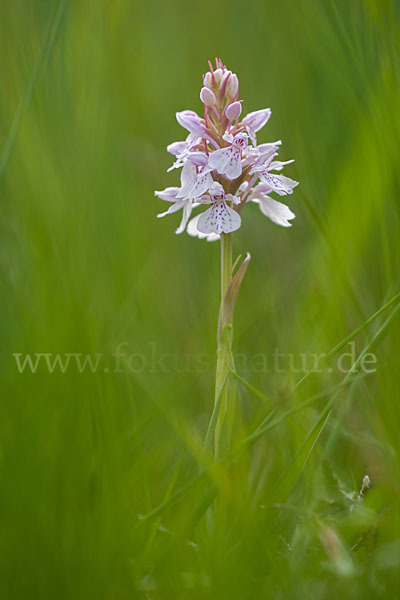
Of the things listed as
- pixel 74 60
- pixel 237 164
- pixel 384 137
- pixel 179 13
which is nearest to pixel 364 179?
pixel 384 137

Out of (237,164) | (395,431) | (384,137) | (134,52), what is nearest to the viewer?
(395,431)

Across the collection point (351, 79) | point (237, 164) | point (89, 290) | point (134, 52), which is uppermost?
point (134, 52)

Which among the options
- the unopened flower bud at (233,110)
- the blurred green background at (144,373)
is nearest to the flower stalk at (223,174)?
the unopened flower bud at (233,110)

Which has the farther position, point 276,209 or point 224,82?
point 276,209

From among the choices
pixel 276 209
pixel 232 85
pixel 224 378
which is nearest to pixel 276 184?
pixel 276 209

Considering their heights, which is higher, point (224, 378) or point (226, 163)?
point (226, 163)

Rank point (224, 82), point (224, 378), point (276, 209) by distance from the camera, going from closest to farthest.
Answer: point (224, 378) → point (224, 82) → point (276, 209)

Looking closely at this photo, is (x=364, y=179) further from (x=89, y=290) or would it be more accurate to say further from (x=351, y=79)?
(x=89, y=290)

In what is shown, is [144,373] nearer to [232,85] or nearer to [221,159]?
[221,159]
